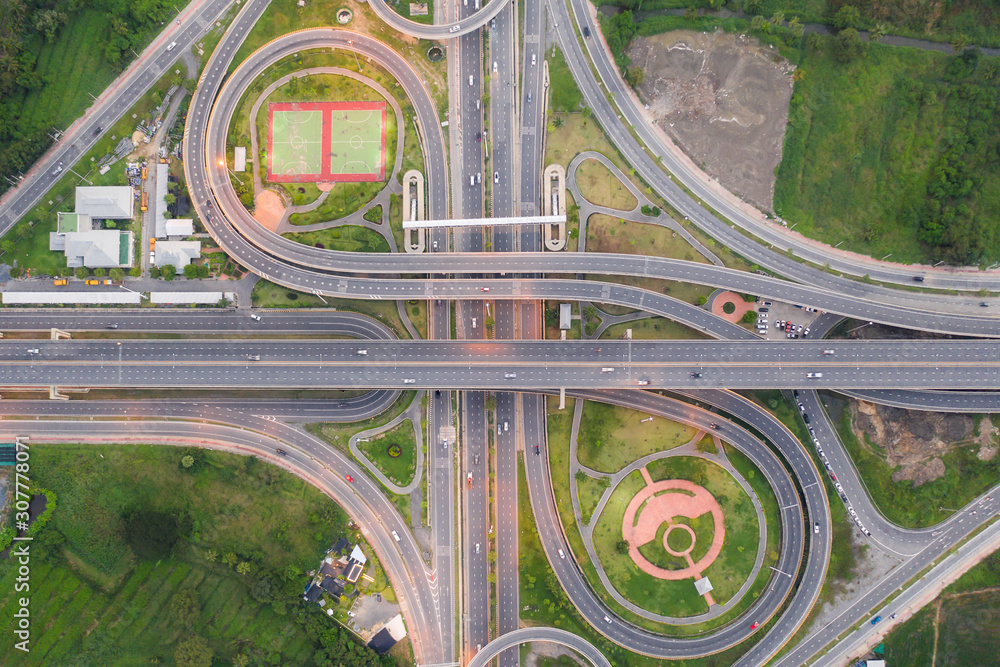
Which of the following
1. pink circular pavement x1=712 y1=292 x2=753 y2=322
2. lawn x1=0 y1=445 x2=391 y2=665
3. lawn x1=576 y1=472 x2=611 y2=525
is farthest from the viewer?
lawn x1=576 y1=472 x2=611 y2=525

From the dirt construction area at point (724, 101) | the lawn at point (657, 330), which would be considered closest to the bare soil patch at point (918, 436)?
the lawn at point (657, 330)

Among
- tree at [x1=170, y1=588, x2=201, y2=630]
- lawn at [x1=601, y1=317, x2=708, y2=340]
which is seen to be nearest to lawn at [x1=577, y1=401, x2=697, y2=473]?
lawn at [x1=601, y1=317, x2=708, y2=340]

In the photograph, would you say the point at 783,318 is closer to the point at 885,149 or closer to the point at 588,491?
the point at 885,149

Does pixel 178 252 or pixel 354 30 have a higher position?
pixel 354 30

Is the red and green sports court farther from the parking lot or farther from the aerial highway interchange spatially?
the parking lot

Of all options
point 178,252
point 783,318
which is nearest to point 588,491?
point 783,318
